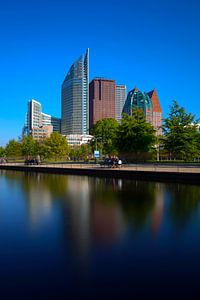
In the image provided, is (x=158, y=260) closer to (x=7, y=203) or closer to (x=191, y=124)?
(x=7, y=203)

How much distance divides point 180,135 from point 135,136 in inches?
381

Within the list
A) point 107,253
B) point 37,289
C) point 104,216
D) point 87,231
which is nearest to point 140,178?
point 104,216

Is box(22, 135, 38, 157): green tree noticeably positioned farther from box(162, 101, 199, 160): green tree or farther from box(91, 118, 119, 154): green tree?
box(162, 101, 199, 160): green tree

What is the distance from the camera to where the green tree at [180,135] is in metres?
46.3

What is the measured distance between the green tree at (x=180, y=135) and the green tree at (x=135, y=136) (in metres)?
4.23

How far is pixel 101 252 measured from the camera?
27.3 feet

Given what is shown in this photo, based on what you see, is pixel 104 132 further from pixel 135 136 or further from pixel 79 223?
pixel 79 223

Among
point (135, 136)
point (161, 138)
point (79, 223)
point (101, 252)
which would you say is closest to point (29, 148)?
point (135, 136)

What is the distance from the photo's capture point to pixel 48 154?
275 ft

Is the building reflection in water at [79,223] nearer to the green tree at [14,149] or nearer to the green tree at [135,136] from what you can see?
the green tree at [135,136]

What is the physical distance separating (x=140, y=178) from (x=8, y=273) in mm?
24455

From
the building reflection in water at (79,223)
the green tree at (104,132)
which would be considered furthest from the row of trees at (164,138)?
the building reflection in water at (79,223)

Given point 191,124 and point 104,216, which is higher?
point 191,124

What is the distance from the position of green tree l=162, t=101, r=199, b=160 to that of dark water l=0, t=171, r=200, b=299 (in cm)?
3224
